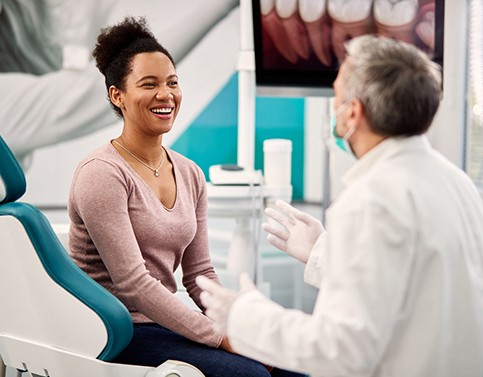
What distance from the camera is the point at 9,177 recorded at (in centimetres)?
152

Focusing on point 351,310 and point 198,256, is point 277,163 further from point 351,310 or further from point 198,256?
point 351,310

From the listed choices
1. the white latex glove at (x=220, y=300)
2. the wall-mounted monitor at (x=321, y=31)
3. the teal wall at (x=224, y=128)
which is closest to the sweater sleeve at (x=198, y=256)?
the white latex glove at (x=220, y=300)

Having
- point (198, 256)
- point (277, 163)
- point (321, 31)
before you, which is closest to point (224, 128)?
point (277, 163)

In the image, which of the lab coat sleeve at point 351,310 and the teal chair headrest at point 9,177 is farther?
the teal chair headrest at point 9,177

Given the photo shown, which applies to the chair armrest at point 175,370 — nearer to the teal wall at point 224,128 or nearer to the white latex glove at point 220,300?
the white latex glove at point 220,300

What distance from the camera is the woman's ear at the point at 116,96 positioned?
185cm

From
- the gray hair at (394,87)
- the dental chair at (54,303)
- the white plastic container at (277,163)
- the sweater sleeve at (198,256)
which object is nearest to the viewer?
the gray hair at (394,87)

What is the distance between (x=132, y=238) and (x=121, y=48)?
1.78 feet

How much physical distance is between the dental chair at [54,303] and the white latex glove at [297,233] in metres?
0.35

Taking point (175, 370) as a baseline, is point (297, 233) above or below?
above

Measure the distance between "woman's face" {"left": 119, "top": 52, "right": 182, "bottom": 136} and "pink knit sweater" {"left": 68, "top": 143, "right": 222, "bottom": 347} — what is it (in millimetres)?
118

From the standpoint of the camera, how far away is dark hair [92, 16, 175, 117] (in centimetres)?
183

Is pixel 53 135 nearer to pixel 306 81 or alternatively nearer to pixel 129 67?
pixel 306 81

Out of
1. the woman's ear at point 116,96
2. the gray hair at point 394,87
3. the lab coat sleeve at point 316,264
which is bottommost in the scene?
the lab coat sleeve at point 316,264
